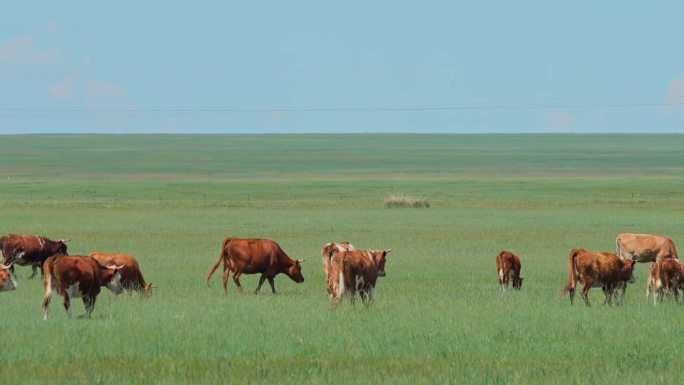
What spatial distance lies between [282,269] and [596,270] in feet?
23.3

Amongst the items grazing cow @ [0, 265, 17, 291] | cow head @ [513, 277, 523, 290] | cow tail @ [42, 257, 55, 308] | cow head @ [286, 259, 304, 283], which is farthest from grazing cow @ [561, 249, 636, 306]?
grazing cow @ [0, 265, 17, 291]

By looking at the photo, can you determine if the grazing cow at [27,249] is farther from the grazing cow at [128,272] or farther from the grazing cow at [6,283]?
the grazing cow at [6,283]

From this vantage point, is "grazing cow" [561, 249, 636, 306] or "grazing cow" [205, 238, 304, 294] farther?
"grazing cow" [205, 238, 304, 294]

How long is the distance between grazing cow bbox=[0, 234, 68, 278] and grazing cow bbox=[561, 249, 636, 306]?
13.3 meters

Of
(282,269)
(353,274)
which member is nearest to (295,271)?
(282,269)

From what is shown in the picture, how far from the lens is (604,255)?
22156 mm

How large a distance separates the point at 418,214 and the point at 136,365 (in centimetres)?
4974

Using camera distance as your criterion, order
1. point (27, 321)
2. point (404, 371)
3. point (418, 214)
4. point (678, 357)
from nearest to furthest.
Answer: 1. point (404, 371)
2. point (678, 357)
3. point (27, 321)
4. point (418, 214)

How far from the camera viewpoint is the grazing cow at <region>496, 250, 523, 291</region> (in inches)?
1013

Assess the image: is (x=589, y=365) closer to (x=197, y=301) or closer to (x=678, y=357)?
(x=678, y=357)

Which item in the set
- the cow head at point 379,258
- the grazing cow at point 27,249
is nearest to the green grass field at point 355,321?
the cow head at point 379,258

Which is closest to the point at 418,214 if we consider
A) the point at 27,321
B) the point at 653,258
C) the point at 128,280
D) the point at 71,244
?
the point at 71,244

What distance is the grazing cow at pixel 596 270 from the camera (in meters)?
22.0

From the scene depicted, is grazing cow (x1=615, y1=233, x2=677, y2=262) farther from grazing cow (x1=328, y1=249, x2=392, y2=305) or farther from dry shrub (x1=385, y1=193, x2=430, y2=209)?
dry shrub (x1=385, y1=193, x2=430, y2=209)
